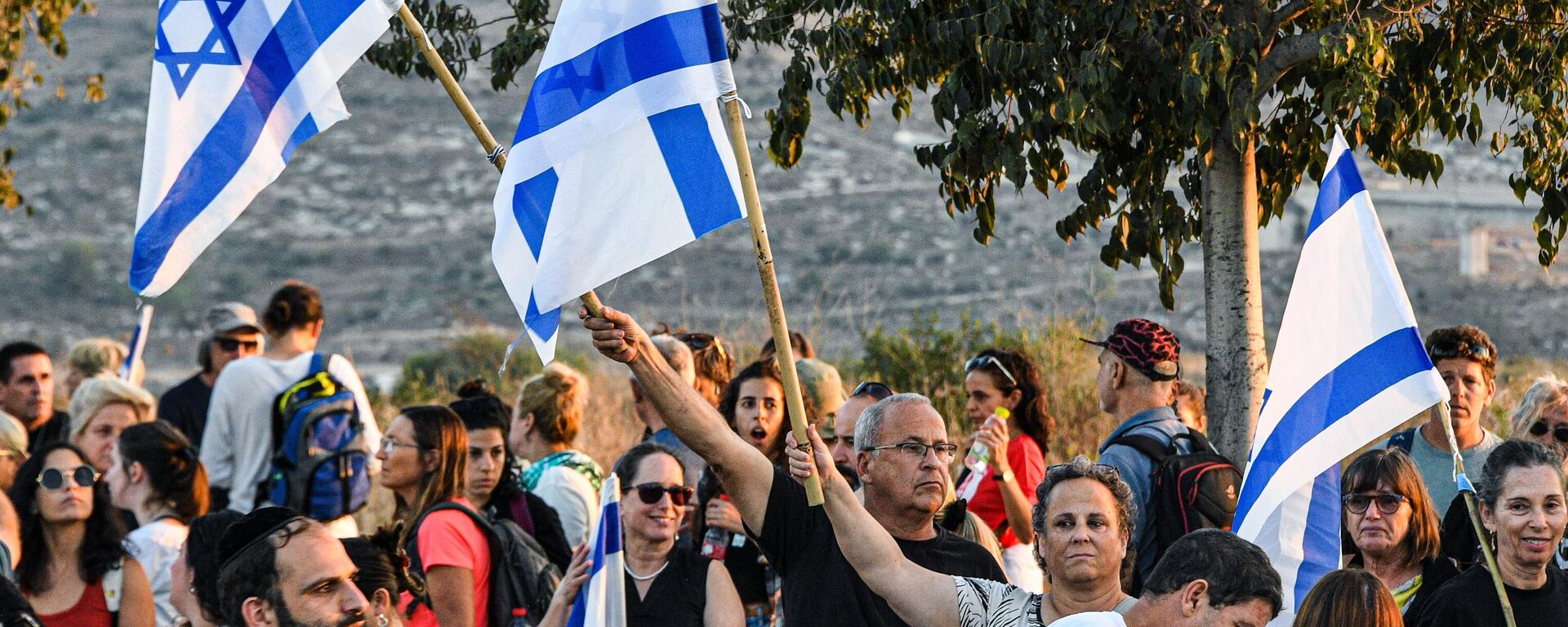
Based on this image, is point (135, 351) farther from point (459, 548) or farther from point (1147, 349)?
point (1147, 349)

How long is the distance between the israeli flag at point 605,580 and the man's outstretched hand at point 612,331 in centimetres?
104

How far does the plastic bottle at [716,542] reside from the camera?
6172 millimetres

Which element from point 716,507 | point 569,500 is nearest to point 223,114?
point 716,507

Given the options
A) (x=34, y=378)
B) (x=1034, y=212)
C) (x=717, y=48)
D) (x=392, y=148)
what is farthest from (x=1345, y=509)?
(x=392, y=148)

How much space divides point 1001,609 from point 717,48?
1.60m

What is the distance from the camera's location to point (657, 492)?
18.5 ft

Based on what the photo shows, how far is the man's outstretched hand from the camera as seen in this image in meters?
4.18

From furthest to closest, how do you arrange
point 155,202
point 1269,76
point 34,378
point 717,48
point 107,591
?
point 34,378, point 1269,76, point 107,591, point 155,202, point 717,48

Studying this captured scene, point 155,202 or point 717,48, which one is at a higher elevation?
point 717,48

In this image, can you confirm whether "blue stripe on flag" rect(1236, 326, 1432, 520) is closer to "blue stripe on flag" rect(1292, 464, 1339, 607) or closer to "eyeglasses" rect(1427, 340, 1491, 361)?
"blue stripe on flag" rect(1292, 464, 1339, 607)

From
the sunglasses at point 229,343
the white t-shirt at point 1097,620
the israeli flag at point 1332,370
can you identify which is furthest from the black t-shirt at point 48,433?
the white t-shirt at point 1097,620

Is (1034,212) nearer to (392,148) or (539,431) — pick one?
(392,148)

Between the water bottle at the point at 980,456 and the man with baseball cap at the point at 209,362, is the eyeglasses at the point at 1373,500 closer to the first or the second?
the water bottle at the point at 980,456

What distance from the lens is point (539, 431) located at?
750 cm
